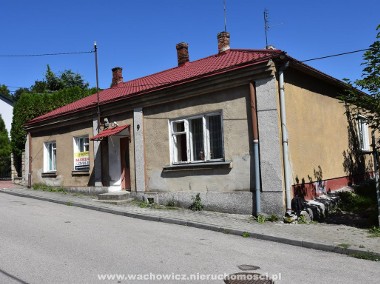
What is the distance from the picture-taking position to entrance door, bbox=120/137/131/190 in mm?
14297

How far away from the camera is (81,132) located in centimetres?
1606

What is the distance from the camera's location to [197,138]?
1168cm

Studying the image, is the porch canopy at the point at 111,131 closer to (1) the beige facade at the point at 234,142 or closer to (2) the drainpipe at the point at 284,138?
(1) the beige facade at the point at 234,142

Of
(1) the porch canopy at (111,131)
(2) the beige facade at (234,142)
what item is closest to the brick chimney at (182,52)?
(2) the beige facade at (234,142)

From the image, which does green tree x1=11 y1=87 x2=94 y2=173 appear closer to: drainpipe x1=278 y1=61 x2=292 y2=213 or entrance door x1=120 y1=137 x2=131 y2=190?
entrance door x1=120 y1=137 x2=131 y2=190

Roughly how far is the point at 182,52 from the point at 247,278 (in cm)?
1294

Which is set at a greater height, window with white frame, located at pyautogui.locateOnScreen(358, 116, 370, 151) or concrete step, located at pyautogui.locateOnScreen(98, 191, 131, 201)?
window with white frame, located at pyautogui.locateOnScreen(358, 116, 370, 151)

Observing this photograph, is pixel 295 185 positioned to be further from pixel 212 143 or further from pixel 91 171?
pixel 91 171

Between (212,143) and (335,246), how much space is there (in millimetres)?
4973

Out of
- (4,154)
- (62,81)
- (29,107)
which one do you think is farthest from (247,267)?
(62,81)

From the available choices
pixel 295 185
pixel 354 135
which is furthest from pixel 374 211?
pixel 354 135

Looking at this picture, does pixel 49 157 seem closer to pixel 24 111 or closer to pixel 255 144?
pixel 24 111

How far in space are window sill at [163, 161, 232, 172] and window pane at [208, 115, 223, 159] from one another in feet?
0.93

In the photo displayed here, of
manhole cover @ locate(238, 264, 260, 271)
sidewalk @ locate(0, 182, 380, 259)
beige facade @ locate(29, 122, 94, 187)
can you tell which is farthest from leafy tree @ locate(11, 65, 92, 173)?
manhole cover @ locate(238, 264, 260, 271)
